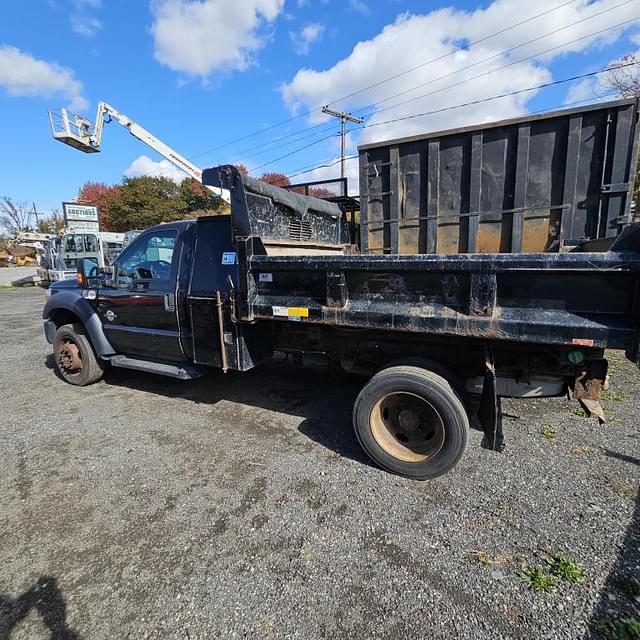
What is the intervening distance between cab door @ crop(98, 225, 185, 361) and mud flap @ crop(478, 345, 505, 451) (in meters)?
3.16

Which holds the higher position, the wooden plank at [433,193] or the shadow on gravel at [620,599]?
the wooden plank at [433,193]

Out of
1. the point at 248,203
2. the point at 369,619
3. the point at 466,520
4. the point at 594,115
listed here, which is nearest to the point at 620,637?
the point at 466,520

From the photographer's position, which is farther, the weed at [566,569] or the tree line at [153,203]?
the tree line at [153,203]

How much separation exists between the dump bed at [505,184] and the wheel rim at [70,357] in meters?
4.24

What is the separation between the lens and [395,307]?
281 cm

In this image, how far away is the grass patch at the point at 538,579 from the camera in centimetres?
201

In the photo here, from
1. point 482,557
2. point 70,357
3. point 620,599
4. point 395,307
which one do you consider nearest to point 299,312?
point 395,307

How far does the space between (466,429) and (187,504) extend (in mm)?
2174

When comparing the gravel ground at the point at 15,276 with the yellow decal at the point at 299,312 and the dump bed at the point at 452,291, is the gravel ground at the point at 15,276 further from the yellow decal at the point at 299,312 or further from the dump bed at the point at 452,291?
the yellow decal at the point at 299,312

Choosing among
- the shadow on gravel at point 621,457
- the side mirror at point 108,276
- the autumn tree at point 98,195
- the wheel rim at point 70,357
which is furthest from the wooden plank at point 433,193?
the autumn tree at point 98,195

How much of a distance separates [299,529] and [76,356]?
4.35m

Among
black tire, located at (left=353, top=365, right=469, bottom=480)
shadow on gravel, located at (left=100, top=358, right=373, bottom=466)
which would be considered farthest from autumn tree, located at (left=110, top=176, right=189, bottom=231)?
black tire, located at (left=353, top=365, right=469, bottom=480)

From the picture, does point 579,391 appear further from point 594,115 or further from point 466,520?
point 594,115

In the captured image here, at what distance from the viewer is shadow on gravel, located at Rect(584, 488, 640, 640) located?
5.79ft
